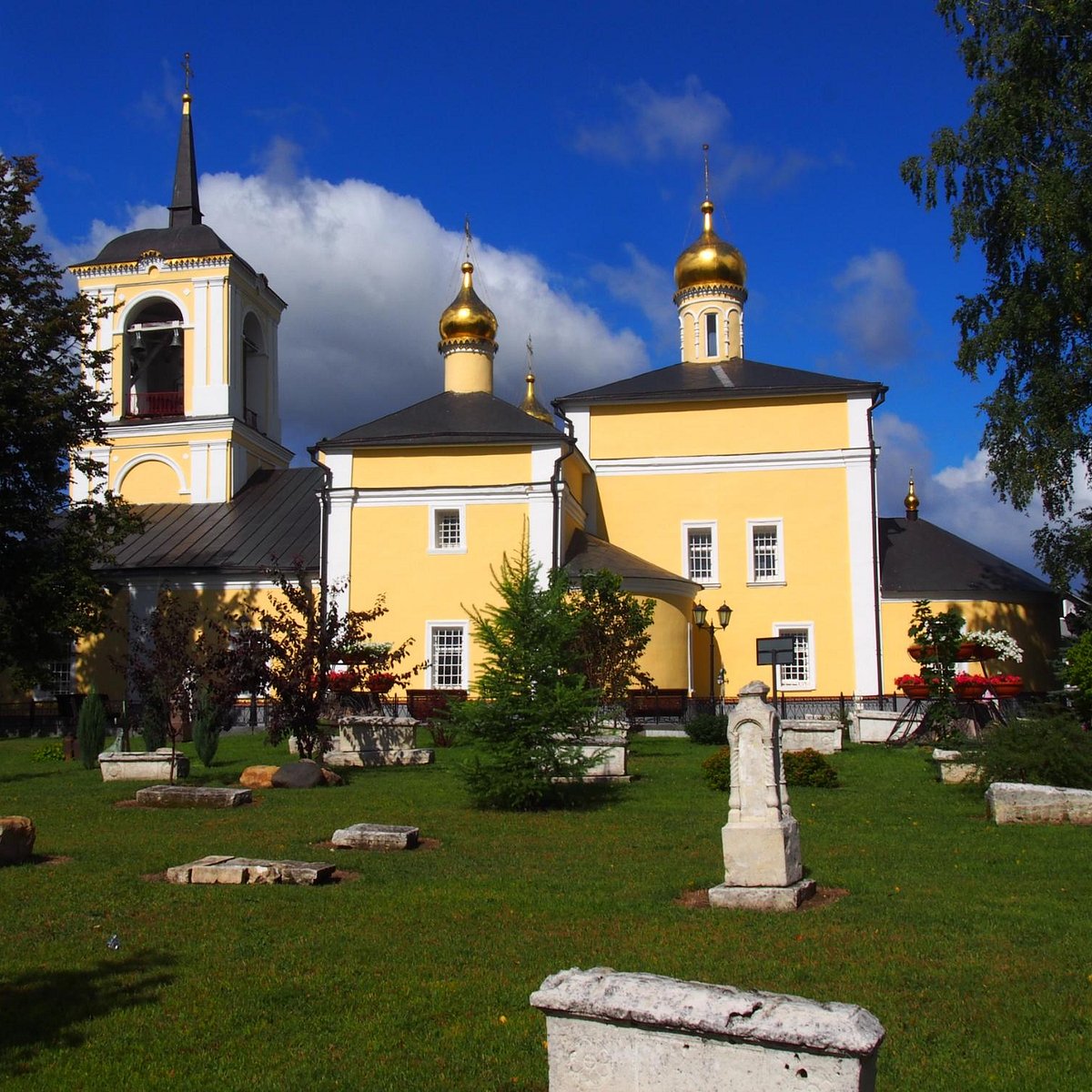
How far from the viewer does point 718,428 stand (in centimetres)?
3297

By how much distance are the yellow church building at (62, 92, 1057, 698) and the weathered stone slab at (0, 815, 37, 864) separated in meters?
19.0

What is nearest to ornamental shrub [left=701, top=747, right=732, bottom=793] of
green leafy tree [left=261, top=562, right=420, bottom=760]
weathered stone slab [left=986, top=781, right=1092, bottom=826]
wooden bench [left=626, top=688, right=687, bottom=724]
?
weathered stone slab [left=986, top=781, right=1092, bottom=826]

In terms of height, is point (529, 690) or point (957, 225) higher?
point (957, 225)

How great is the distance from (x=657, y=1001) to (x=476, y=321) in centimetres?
3308

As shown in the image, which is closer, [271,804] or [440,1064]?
[440,1064]

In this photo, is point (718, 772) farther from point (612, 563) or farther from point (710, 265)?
point (710, 265)

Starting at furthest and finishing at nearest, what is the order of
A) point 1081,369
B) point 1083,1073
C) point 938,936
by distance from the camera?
1. point 1081,369
2. point 938,936
3. point 1083,1073

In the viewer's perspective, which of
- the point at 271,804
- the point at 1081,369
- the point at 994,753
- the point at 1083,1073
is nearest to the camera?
the point at 1083,1073

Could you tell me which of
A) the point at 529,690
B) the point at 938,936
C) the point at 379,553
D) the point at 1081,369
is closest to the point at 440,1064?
the point at 938,936

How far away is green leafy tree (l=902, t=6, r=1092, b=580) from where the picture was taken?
22.3m

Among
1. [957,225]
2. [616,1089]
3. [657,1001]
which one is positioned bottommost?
[616,1089]

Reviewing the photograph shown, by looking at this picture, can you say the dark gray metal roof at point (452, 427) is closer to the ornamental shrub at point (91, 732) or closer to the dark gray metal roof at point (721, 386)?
the dark gray metal roof at point (721, 386)

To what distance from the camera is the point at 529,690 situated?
44.3 feet

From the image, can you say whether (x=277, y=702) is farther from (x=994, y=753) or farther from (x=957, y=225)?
(x=957, y=225)
